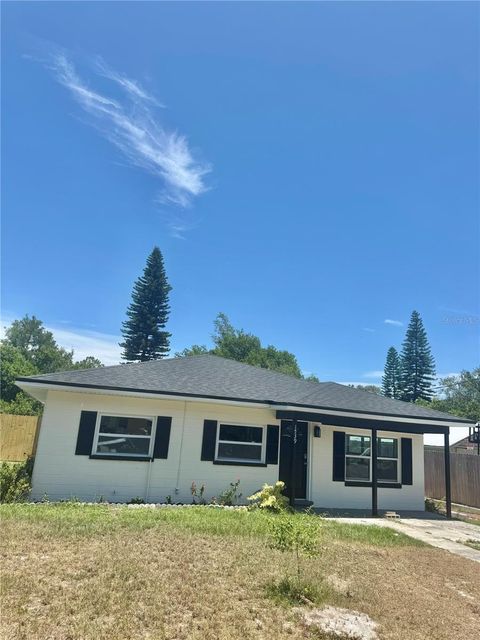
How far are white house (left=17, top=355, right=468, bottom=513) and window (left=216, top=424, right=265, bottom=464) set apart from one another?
29 mm

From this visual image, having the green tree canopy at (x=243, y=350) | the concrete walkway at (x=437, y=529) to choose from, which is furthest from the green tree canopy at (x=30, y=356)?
the concrete walkway at (x=437, y=529)

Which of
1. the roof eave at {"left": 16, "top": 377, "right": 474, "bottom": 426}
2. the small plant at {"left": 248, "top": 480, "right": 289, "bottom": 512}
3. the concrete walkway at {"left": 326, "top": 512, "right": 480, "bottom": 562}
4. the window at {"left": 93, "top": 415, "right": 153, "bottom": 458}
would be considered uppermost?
the roof eave at {"left": 16, "top": 377, "right": 474, "bottom": 426}

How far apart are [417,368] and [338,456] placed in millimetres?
44390

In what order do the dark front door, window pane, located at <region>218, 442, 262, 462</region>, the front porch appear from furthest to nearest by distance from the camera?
the dark front door < window pane, located at <region>218, 442, 262, 462</region> < the front porch

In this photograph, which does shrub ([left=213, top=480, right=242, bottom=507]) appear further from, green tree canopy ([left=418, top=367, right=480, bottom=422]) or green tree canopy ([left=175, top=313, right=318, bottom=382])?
green tree canopy ([left=418, top=367, right=480, bottom=422])

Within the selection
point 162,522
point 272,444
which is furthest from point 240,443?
point 162,522

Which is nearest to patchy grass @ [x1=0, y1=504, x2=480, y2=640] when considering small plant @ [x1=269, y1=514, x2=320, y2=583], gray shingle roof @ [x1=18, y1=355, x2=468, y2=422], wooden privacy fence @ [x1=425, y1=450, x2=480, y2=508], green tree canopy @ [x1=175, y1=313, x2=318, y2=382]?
small plant @ [x1=269, y1=514, x2=320, y2=583]

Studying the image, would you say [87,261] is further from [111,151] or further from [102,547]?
[102,547]

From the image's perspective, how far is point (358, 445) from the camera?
1288 cm

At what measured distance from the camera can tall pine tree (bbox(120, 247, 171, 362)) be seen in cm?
4131

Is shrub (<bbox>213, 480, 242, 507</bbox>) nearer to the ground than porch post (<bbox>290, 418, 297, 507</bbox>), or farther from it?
nearer to the ground

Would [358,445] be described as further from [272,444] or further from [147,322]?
[147,322]

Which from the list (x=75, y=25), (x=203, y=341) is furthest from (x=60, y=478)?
(x=203, y=341)

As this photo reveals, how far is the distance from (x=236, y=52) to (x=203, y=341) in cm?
4681
